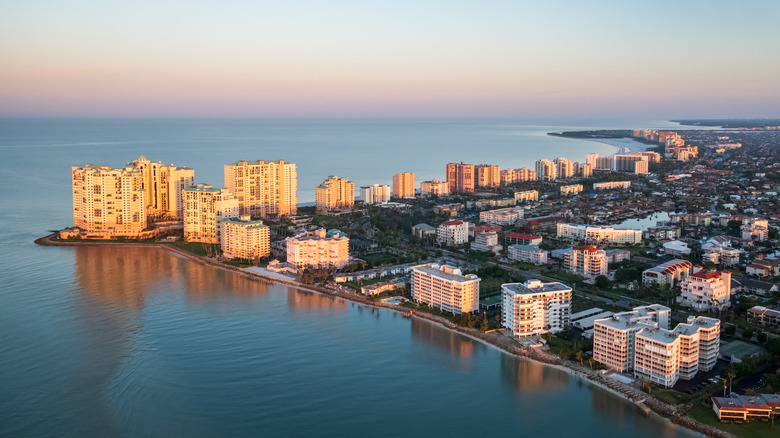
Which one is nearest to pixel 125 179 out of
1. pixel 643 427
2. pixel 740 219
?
pixel 643 427

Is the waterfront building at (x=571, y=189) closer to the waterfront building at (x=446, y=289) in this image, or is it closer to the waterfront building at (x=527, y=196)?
the waterfront building at (x=527, y=196)

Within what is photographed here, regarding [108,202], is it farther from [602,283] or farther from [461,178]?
[461,178]

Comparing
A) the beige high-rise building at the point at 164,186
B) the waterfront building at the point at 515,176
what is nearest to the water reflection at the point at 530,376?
the beige high-rise building at the point at 164,186

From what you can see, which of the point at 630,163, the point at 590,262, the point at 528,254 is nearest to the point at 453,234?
the point at 528,254

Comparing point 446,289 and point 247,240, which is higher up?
point 247,240

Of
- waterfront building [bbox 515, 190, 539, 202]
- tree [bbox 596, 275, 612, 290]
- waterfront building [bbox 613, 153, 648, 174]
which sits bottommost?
tree [bbox 596, 275, 612, 290]

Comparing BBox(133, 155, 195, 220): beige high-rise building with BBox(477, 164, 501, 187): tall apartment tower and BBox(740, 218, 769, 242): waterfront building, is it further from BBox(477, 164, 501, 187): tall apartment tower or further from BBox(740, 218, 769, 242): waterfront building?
BBox(740, 218, 769, 242): waterfront building

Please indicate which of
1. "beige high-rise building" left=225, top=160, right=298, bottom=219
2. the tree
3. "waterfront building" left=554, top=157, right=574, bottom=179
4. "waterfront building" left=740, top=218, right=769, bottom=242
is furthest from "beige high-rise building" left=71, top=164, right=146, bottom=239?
"waterfront building" left=554, top=157, right=574, bottom=179
